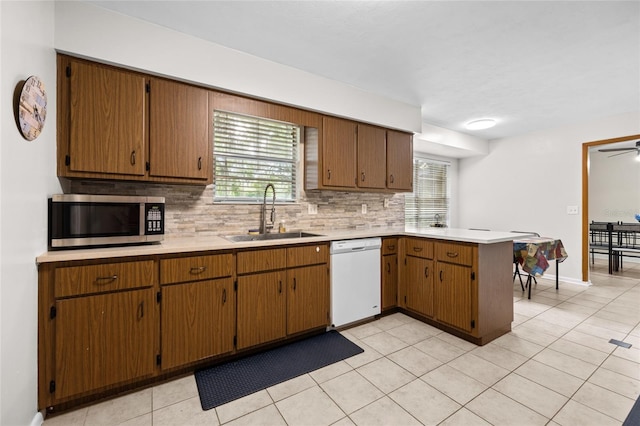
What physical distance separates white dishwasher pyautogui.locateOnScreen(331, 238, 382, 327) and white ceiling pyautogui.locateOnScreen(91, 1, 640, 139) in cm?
172

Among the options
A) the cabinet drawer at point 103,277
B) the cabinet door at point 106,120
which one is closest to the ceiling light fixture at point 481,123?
the cabinet door at point 106,120

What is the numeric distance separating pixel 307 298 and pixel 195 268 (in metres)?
1.01

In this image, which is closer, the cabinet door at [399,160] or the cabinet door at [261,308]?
the cabinet door at [261,308]

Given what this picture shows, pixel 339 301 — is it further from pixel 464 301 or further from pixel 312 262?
pixel 464 301

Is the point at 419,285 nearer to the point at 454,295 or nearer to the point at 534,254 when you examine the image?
the point at 454,295

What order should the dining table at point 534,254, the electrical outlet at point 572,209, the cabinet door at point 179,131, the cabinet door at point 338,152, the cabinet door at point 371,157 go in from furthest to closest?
the electrical outlet at point 572,209
the dining table at point 534,254
the cabinet door at point 371,157
the cabinet door at point 338,152
the cabinet door at point 179,131

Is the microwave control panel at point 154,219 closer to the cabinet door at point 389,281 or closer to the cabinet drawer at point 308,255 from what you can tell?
the cabinet drawer at point 308,255

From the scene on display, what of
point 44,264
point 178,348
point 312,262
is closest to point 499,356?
point 312,262

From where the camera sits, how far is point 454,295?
2.63 meters

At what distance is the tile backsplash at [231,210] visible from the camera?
2.35m

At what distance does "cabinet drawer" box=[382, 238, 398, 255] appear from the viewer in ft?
10.1

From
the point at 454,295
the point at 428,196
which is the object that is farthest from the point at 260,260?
the point at 428,196

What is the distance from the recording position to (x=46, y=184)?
66.4 inches

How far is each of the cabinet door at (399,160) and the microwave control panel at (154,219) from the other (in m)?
2.55
